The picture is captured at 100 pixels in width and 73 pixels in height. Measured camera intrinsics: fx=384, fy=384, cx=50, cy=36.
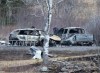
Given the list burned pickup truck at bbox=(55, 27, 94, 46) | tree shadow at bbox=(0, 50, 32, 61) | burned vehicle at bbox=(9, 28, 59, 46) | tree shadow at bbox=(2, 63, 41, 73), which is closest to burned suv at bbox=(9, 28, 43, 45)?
burned vehicle at bbox=(9, 28, 59, 46)

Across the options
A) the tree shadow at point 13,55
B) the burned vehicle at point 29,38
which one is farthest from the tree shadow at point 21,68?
the burned vehicle at point 29,38

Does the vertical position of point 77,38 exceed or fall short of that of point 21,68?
it exceeds it

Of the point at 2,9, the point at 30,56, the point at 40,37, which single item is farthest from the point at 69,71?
the point at 2,9

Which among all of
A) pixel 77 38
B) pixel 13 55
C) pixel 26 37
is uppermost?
pixel 26 37

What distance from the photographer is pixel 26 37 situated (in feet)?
101

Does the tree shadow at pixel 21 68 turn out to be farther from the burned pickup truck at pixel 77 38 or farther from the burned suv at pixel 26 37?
the burned pickup truck at pixel 77 38

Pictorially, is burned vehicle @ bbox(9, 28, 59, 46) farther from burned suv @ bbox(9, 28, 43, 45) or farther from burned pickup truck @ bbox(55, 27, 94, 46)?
burned pickup truck @ bbox(55, 27, 94, 46)

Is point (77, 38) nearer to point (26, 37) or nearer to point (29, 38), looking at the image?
point (29, 38)

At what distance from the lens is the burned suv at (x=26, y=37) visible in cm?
3030

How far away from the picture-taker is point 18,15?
146ft

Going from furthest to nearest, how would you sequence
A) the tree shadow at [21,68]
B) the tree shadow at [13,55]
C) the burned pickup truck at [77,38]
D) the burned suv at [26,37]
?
the burned pickup truck at [77,38] → the burned suv at [26,37] → the tree shadow at [13,55] → the tree shadow at [21,68]

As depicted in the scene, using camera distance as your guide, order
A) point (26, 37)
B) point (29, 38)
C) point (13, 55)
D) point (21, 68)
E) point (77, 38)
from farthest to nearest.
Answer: point (77, 38), point (26, 37), point (29, 38), point (13, 55), point (21, 68)

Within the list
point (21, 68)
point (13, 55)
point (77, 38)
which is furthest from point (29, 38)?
point (21, 68)

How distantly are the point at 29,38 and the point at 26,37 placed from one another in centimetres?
32
